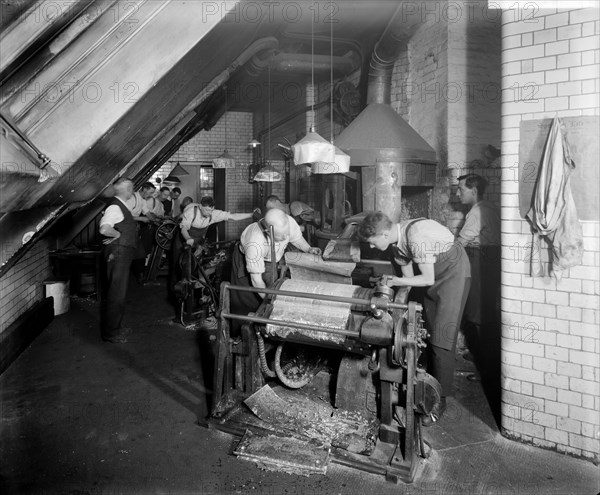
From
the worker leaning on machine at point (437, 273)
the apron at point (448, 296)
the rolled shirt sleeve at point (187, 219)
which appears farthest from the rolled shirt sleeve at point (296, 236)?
the rolled shirt sleeve at point (187, 219)

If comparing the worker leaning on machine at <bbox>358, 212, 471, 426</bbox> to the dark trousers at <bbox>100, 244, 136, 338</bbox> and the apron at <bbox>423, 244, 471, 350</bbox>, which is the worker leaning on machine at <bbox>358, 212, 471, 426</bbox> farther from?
the dark trousers at <bbox>100, 244, 136, 338</bbox>

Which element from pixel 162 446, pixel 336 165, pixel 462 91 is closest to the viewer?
pixel 162 446

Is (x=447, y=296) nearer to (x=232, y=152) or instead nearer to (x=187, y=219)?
(x=187, y=219)

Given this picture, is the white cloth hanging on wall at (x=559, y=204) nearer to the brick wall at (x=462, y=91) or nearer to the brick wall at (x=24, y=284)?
the brick wall at (x=462, y=91)

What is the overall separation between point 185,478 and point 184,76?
3.38m

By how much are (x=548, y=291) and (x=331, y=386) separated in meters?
1.97

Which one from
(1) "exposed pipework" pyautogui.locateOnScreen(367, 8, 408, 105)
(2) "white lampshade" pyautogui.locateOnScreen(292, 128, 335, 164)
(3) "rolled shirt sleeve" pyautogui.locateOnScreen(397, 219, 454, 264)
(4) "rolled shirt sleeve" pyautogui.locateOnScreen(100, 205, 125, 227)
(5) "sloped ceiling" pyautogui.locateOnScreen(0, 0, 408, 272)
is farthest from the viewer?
(1) "exposed pipework" pyautogui.locateOnScreen(367, 8, 408, 105)

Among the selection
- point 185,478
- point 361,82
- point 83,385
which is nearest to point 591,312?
point 185,478

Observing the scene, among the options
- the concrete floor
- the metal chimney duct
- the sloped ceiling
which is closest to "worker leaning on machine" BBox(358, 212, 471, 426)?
the concrete floor

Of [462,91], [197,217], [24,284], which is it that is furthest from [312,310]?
[197,217]

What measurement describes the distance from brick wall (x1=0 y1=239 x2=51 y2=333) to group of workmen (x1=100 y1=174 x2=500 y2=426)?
98 centimetres

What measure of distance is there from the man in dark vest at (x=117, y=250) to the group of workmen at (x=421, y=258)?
0.04 feet

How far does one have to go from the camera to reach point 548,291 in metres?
3.23

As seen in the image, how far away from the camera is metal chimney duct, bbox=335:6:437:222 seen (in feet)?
18.4
